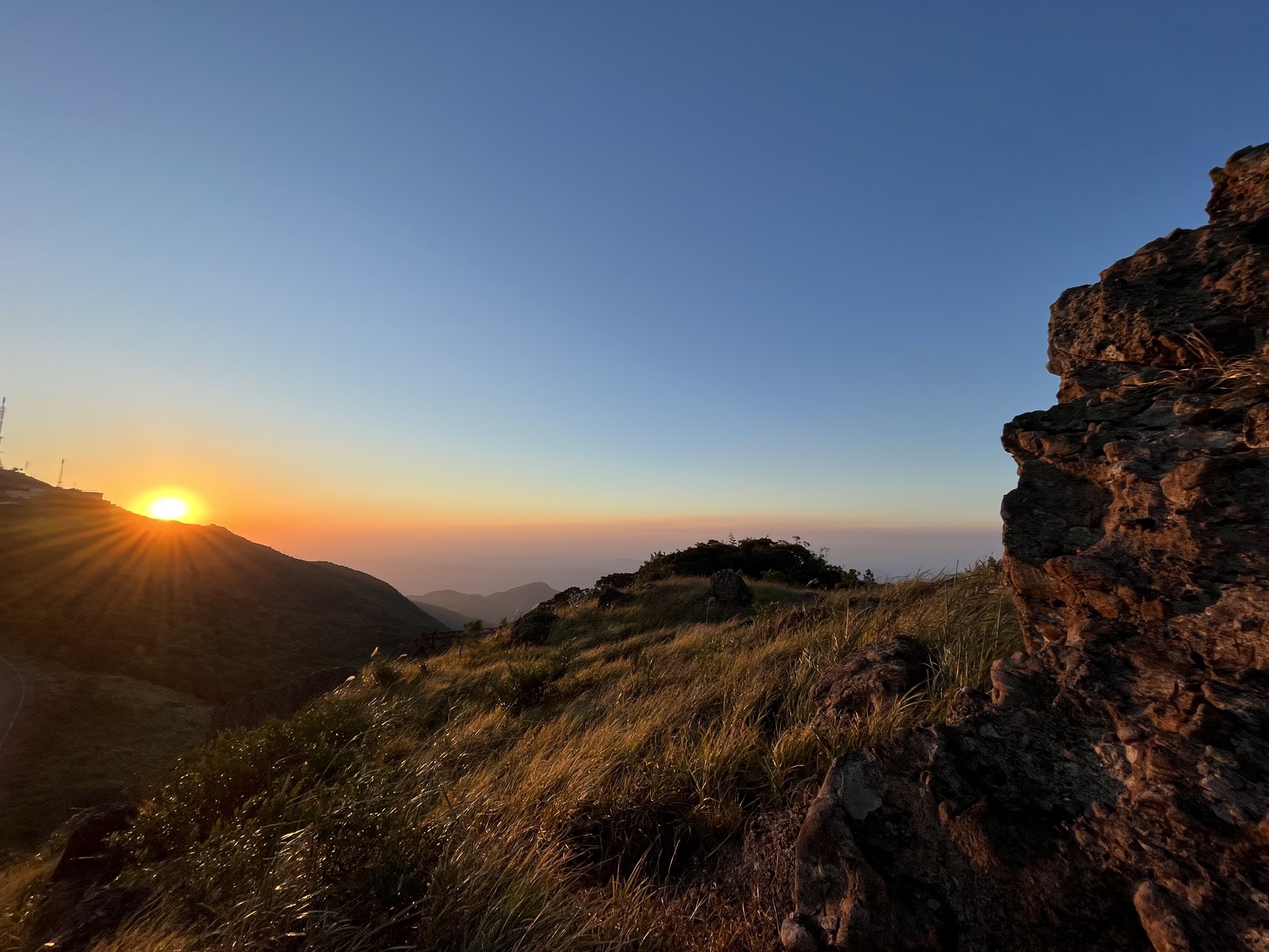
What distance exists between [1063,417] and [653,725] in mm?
3737

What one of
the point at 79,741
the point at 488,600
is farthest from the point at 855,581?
the point at 488,600

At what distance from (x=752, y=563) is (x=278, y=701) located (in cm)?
1601

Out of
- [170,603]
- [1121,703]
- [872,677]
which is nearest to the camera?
[1121,703]

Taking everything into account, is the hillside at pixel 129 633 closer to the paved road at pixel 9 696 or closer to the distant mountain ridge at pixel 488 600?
the paved road at pixel 9 696

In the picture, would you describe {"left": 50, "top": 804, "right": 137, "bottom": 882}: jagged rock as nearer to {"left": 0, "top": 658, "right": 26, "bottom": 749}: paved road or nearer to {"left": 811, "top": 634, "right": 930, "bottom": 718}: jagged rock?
{"left": 811, "top": 634, "right": 930, "bottom": 718}: jagged rock

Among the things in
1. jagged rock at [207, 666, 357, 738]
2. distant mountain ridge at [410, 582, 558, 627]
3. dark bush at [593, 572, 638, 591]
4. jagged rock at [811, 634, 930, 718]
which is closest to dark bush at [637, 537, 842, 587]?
dark bush at [593, 572, 638, 591]

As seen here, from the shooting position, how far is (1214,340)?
3061 mm

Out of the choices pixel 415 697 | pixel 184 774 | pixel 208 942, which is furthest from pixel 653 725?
pixel 415 697

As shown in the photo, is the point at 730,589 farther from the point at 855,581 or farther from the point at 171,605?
the point at 171,605

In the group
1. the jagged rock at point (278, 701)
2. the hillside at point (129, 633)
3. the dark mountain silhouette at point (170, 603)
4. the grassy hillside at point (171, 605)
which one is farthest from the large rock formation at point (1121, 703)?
the grassy hillside at point (171, 605)

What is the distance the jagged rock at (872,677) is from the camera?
12.4 ft

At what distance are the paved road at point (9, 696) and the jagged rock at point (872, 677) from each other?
77.7 feet

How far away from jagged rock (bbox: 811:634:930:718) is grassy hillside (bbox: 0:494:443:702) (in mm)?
30663

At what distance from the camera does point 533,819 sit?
3238 mm
